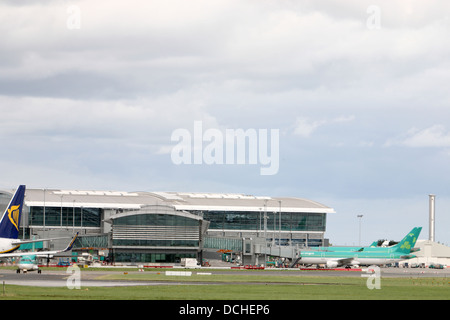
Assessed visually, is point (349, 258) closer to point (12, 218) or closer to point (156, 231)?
point (156, 231)

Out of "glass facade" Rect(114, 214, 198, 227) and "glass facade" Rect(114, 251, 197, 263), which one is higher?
"glass facade" Rect(114, 214, 198, 227)

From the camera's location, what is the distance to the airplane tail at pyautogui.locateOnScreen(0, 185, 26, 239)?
81.9 meters

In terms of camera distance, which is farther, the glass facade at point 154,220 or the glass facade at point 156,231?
the glass facade at point 154,220

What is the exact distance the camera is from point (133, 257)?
18938 centimetres

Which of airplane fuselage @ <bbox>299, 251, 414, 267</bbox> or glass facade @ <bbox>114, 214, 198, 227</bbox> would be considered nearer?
airplane fuselage @ <bbox>299, 251, 414, 267</bbox>

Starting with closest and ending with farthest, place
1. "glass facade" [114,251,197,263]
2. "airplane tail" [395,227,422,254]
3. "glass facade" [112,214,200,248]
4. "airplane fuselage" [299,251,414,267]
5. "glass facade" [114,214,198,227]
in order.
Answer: "airplane fuselage" [299,251,414,267] → "airplane tail" [395,227,422,254] → "glass facade" [114,251,197,263] → "glass facade" [112,214,200,248] → "glass facade" [114,214,198,227]

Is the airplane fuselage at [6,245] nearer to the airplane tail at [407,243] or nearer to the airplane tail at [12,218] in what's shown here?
the airplane tail at [12,218]

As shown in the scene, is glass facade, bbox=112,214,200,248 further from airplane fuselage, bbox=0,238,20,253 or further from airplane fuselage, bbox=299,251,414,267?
airplane fuselage, bbox=0,238,20,253

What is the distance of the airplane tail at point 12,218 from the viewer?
8188 centimetres

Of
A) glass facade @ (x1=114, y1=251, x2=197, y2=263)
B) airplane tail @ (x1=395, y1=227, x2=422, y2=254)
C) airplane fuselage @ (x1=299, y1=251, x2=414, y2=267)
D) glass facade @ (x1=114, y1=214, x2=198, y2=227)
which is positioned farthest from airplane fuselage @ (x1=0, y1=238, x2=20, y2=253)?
airplane tail @ (x1=395, y1=227, x2=422, y2=254)

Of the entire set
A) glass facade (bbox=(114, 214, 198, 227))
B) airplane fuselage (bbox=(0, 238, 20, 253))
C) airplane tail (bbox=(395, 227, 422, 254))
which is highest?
glass facade (bbox=(114, 214, 198, 227))

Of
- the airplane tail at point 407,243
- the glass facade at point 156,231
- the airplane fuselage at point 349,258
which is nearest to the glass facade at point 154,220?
the glass facade at point 156,231
